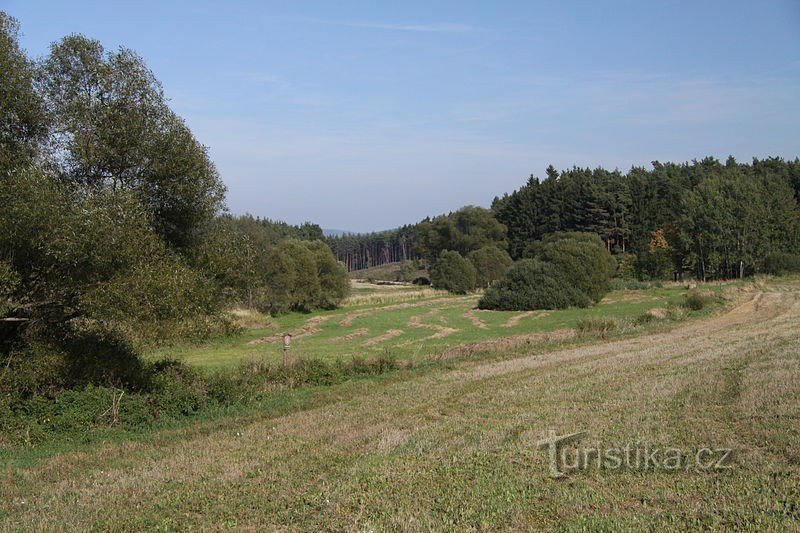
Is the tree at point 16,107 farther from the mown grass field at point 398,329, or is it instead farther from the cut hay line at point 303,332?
the cut hay line at point 303,332

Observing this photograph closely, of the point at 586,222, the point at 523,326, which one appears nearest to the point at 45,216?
the point at 523,326

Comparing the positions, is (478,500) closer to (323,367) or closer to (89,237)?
(89,237)

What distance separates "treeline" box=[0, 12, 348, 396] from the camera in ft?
38.2

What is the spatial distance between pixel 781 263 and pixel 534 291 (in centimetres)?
3471

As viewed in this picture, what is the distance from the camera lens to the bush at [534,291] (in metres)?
59.4

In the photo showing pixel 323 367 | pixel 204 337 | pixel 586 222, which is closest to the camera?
pixel 204 337

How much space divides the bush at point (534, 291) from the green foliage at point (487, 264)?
3257 centimetres

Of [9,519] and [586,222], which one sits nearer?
[9,519]

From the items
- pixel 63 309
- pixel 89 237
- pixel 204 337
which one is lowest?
pixel 204 337

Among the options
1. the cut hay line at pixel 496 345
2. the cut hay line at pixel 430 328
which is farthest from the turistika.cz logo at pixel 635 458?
the cut hay line at pixel 430 328

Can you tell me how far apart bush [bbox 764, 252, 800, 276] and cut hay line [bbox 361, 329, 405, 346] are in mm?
52998

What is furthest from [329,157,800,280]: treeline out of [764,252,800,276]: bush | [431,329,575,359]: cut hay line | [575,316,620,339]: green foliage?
[431,329,575,359]: cut hay line

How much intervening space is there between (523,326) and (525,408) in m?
34.4

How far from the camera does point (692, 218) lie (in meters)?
80.0
